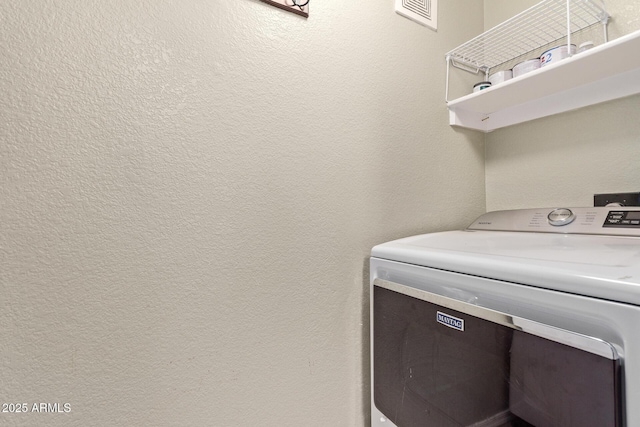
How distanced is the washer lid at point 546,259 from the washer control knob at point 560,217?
22 mm

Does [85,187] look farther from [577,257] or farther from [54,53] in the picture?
[577,257]

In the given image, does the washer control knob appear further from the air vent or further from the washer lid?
the air vent

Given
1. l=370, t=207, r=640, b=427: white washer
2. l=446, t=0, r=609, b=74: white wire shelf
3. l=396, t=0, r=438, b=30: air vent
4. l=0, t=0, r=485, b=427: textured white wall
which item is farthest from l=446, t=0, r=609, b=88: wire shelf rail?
l=370, t=207, r=640, b=427: white washer

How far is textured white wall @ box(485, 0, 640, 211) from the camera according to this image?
2.97 ft

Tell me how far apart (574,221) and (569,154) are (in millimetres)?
333

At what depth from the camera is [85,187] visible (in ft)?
1.99

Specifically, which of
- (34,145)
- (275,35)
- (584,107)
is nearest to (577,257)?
(584,107)

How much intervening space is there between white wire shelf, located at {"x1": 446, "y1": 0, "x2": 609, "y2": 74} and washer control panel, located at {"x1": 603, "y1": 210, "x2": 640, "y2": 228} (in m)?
0.48

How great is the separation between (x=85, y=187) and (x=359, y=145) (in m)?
0.73

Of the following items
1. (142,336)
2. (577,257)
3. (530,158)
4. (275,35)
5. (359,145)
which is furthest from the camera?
(530,158)

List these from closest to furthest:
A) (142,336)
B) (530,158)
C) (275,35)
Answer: (142,336), (275,35), (530,158)

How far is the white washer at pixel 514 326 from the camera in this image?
0.42 metres

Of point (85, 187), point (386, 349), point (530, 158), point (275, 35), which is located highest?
point (275, 35)

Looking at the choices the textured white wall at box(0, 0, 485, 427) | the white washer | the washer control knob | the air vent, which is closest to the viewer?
the white washer
